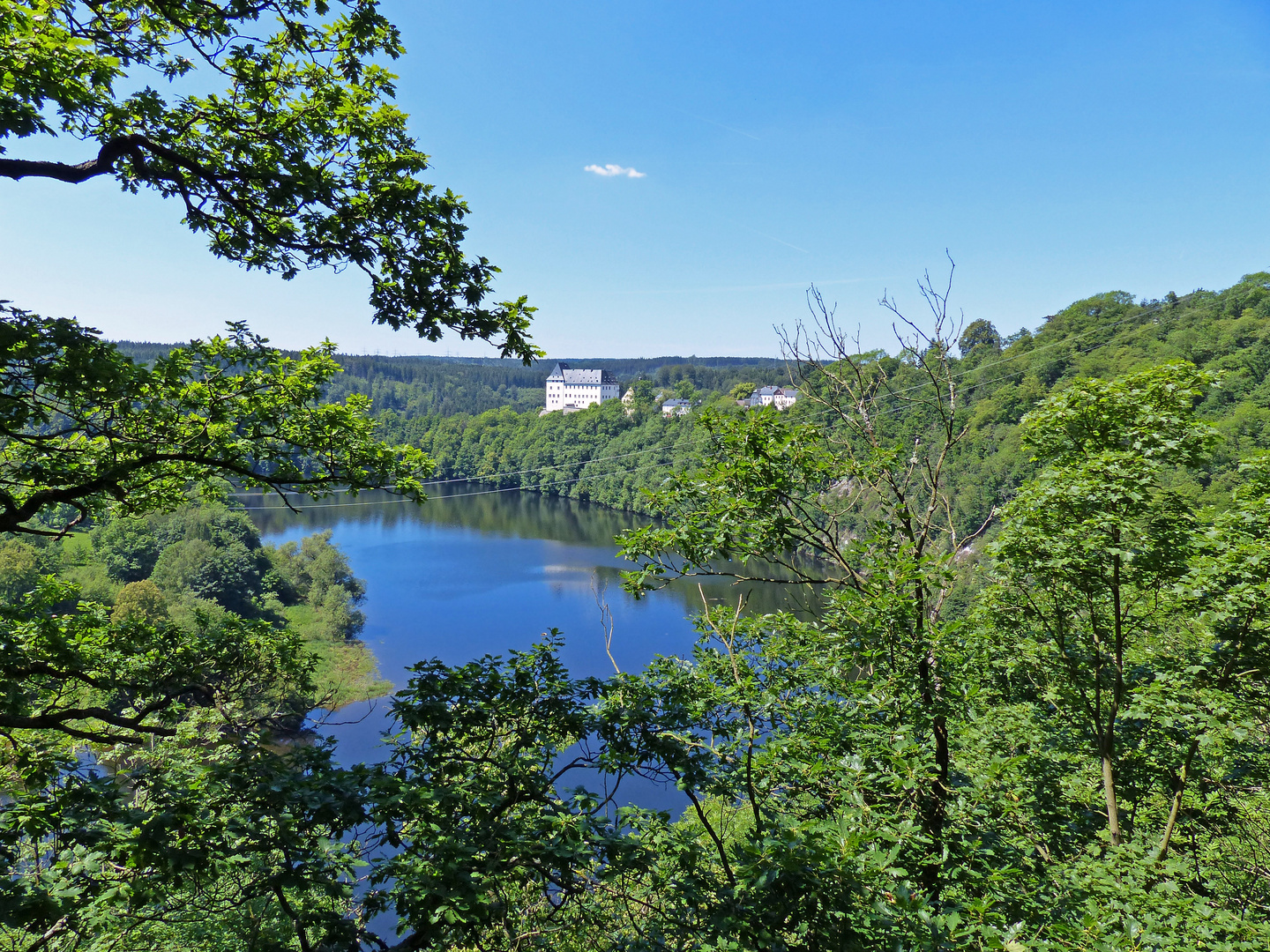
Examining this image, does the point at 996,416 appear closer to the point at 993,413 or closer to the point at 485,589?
the point at 993,413

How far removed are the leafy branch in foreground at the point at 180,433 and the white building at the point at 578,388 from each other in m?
115

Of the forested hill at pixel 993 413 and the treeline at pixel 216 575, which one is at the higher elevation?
the forested hill at pixel 993 413

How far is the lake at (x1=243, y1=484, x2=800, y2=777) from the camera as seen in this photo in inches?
1070

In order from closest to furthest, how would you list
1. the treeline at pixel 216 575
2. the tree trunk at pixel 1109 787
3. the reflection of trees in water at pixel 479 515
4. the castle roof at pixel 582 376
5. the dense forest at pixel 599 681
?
the dense forest at pixel 599 681 → the tree trunk at pixel 1109 787 → the treeline at pixel 216 575 → the reflection of trees in water at pixel 479 515 → the castle roof at pixel 582 376

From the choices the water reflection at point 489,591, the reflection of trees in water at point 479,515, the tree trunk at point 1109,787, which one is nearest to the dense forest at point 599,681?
the tree trunk at point 1109,787

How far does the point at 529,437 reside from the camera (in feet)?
273

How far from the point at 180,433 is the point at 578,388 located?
119711 mm

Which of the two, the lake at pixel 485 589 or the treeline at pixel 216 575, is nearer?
the treeline at pixel 216 575

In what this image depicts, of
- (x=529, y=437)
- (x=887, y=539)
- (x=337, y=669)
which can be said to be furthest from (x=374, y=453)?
(x=529, y=437)

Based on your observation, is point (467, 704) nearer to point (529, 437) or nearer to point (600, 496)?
point (600, 496)

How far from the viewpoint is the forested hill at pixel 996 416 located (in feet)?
109

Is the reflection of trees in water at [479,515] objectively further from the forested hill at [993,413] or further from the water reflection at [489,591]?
the forested hill at [993,413]

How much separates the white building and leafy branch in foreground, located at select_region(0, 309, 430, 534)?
115m

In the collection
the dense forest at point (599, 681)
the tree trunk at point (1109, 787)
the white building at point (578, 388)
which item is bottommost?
the tree trunk at point (1109, 787)
